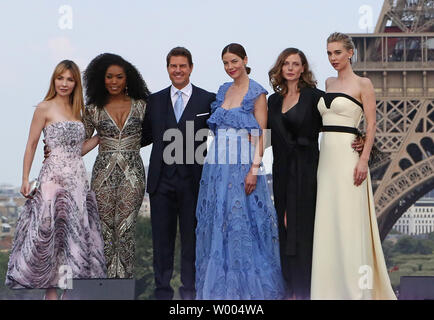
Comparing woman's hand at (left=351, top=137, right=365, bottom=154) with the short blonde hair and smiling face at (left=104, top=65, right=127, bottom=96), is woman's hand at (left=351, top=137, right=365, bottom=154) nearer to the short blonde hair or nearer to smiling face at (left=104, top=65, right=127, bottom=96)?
the short blonde hair

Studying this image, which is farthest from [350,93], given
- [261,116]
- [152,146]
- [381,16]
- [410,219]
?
[410,219]

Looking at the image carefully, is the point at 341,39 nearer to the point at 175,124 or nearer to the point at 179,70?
the point at 179,70

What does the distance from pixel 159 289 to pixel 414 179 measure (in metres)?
20.7

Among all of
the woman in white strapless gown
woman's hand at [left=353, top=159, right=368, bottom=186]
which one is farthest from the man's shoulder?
woman's hand at [left=353, top=159, right=368, bottom=186]

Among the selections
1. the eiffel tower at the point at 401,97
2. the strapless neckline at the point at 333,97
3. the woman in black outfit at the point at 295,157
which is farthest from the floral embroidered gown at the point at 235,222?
the eiffel tower at the point at 401,97

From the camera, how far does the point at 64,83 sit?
27.7 ft

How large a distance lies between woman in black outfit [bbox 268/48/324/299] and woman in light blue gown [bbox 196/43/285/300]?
0.11m

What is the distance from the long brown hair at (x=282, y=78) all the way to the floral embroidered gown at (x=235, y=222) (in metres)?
0.14

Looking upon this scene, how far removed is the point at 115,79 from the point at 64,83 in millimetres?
501

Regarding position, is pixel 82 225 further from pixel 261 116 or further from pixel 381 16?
pixel 381 16

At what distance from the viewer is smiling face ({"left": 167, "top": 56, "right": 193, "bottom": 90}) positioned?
8398 mm

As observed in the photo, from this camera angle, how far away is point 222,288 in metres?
8.01

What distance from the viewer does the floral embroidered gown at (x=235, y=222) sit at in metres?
8.03

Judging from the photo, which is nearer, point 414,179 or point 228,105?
point 228,105
